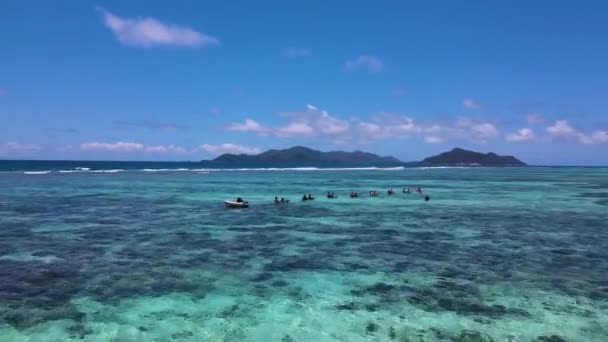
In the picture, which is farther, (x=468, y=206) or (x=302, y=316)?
(x=468, y=206)

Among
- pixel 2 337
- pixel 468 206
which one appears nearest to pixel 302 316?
pixel 2 337

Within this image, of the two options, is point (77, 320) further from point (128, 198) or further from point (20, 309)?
point (128, 198)

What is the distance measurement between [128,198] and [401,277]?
1861 inches

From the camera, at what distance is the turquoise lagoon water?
15.5 m

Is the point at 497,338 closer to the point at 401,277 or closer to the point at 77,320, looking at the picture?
the point at 401,277

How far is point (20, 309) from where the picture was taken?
16891 mm

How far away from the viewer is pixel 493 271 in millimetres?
22781

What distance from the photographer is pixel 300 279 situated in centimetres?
2123

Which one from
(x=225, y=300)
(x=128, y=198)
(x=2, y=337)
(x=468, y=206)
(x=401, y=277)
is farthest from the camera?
(x=128, y=198)

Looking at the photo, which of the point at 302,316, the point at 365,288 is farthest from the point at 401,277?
the point at 302,316

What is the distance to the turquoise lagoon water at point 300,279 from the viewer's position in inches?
609

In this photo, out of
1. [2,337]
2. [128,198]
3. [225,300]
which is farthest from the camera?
[128,198]

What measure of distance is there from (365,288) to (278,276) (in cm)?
419

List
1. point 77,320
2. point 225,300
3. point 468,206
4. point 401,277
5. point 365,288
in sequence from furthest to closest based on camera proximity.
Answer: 1. point 468,206
2. point 401,277
3. point 365,288
4. point 225,300
5. point 77,320
